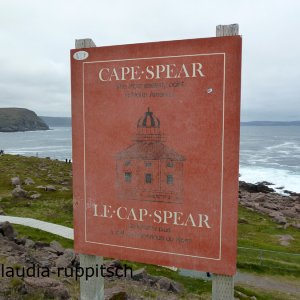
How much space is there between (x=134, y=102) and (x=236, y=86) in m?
1.70

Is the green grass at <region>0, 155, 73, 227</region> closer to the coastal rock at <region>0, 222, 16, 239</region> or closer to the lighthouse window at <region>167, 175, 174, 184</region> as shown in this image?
the coastal rock at <region>0, 222, 16, 239</region>

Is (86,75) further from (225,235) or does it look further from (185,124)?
(225,235)

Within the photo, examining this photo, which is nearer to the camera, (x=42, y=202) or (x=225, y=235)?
(x=225, y=235)

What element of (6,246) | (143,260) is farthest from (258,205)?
(143,260)

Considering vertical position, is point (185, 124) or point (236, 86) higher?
point (236, 86)

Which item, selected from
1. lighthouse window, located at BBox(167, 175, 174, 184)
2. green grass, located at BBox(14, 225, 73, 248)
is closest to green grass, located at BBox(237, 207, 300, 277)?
green grass, located at BBox(14, 225, 73, 248)

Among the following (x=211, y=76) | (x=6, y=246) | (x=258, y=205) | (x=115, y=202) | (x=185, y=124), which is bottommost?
(x=258, y=205)

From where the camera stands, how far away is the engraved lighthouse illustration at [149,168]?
5.57 m

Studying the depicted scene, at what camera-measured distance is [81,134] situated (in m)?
6.11

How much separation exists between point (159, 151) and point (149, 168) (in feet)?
1.21

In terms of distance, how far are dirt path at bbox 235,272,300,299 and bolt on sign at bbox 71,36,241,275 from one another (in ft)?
44.2

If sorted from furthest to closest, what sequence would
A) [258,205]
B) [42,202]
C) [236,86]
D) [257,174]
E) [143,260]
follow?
[257,174]
[258,205]
[42,202]
[143,260]
[236,86]

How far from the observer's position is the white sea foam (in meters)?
64.5

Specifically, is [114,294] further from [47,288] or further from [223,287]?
[223,287]
